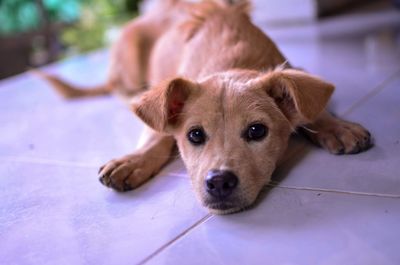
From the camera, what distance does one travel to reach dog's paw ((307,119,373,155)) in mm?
1780

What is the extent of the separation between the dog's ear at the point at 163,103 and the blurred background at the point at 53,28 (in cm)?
431

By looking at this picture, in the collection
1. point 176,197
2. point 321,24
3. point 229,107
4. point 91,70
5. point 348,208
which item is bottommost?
point 91,70

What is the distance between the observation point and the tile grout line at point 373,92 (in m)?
2.22

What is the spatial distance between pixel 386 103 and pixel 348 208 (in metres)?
0.93

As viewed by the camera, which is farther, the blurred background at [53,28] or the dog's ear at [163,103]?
the blurred background at [53,28]

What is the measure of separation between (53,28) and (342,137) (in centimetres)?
560

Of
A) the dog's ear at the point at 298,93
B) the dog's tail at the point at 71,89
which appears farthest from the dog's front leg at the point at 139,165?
the dog's tail at the point at 71,89

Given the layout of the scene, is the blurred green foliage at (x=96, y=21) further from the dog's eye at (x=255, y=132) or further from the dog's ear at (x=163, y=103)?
the dog's eye at (x=255, y=132)

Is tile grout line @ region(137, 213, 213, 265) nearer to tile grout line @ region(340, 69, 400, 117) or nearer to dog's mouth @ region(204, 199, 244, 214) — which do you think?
dog's mouth @ region(204, 199, 244, 214)

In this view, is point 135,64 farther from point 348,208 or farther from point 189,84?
point 348,208

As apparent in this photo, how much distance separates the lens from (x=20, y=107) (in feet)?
11.3

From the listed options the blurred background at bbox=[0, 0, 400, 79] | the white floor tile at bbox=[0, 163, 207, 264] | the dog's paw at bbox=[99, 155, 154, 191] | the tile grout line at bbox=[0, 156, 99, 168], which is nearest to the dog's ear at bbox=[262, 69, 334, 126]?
the white floor tile at bbox=[0, 163, 207, 264]

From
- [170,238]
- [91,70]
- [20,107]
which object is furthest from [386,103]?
[91,70]

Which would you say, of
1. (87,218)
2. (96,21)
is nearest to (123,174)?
(87,218)
